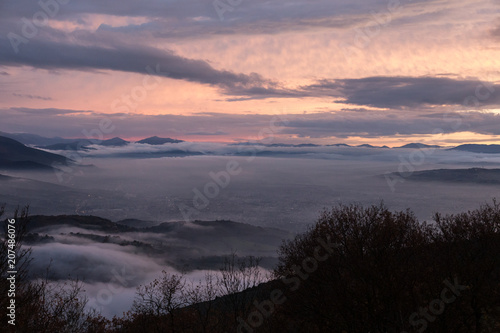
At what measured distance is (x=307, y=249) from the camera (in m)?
54.5

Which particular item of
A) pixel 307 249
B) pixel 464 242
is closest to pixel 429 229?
pixel 464 242

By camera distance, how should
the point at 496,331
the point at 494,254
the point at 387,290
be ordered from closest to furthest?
1. the point at 496,331
2. the point at 387,290
3. the point at 494,254

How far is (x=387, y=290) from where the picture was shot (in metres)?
33.1

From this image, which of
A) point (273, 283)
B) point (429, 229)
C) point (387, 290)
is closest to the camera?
point (387, 290)

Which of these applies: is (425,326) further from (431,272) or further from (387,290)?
(431,272)

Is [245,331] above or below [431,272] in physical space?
below

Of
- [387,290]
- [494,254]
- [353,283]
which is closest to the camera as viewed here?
[387,290]

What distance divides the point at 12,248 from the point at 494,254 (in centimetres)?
4637

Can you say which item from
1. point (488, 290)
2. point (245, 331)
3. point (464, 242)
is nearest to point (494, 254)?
point (464, 242)

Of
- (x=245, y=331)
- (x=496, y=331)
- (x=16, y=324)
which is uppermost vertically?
(x=16, y=324)

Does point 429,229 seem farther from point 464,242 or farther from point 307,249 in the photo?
point 307,249

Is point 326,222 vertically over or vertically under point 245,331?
over

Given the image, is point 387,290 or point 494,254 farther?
point 494,254

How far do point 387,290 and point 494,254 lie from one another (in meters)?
18.2
